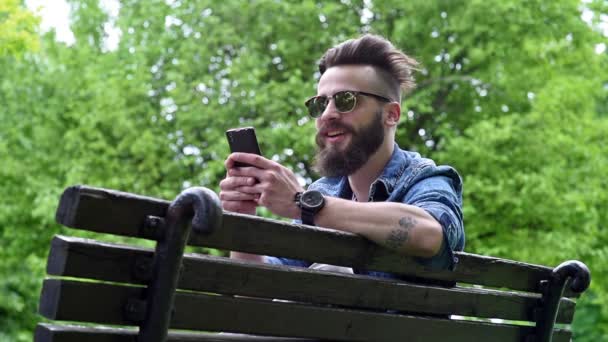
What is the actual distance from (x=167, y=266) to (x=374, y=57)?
1.91m

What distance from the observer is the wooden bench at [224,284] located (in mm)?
1977

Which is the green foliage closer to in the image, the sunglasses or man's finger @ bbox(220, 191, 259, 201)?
the sunglasses

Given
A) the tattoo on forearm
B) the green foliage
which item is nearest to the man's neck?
the tattoo on forearm

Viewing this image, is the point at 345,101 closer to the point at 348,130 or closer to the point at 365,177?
the point at 348,130

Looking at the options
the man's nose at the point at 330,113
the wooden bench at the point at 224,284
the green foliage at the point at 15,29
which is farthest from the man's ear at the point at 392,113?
the green foliage at the point at 15,29

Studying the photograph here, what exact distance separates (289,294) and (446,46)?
13.9 m

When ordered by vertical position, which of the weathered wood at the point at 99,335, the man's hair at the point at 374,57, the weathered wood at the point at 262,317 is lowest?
the weathered wood at the point at 99,335

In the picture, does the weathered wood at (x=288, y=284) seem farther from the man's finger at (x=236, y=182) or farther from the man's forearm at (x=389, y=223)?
the man's finger at (x=236, y=182)

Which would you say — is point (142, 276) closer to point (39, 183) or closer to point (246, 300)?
point (246, 300)

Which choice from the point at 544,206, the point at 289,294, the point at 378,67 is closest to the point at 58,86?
the point at 544,206

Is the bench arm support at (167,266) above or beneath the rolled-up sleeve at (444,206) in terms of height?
beneath

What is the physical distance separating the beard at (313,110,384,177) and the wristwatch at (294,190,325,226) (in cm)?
79

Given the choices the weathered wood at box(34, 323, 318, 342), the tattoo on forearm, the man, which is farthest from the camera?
the man

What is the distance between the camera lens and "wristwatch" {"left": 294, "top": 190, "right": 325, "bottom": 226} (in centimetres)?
279
